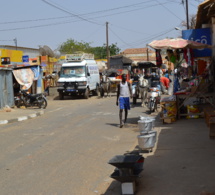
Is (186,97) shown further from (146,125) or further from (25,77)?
(25,77)

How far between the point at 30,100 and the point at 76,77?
668 centimetres

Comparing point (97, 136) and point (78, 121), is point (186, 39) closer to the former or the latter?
point (97, 136)

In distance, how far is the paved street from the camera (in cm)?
646

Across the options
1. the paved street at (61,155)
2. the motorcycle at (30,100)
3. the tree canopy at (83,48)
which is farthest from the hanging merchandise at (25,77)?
the tree canopy at (83,48)

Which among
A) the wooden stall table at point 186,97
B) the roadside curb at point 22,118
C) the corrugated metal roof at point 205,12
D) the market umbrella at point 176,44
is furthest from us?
the roadside curb at point 22,118

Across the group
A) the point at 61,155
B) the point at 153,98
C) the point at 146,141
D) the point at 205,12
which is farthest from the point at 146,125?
the point at 153,98

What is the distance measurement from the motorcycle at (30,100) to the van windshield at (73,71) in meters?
6.50

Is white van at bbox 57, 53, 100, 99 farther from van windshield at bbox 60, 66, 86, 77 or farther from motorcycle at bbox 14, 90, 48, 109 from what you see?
motorcycle at bbox 14, 90, 48, 109

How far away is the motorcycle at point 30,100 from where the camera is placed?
22.8 metres

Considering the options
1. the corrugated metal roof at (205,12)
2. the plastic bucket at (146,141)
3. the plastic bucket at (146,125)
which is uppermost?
the corrugated metal roof at (205,12)

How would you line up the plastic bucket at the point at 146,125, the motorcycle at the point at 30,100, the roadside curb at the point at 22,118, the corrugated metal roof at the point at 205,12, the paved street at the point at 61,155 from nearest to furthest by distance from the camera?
the paved street at the point at 61,155, the corrugated metal roof at the point at 205,12, the plastic bucket at the point at 146,125, the roadside curb at the point at 22,118, the motorcycle at the point at 30,100

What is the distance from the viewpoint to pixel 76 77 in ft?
96.4

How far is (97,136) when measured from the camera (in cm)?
1161

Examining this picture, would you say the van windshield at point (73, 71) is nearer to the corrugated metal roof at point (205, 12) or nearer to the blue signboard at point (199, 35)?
the corrugated metal roof at point (205, 12)
